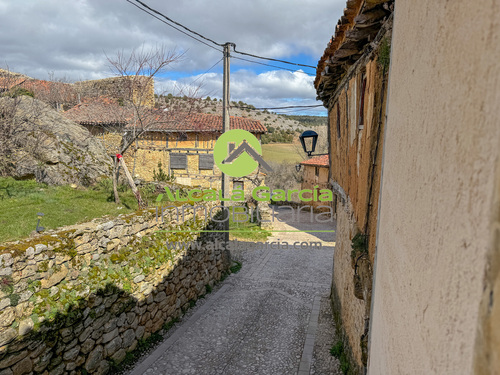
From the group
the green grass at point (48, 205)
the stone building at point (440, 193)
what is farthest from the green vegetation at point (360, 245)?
the green grass at point (48, 205)

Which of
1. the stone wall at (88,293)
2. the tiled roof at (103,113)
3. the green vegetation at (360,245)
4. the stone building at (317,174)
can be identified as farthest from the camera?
the stone building at (317,174)

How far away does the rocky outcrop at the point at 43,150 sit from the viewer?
7.50 meters

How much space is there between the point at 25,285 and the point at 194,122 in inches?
491

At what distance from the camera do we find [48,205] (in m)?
6.12

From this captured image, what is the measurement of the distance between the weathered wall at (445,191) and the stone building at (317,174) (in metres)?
16.2

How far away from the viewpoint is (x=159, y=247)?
616 centimetres

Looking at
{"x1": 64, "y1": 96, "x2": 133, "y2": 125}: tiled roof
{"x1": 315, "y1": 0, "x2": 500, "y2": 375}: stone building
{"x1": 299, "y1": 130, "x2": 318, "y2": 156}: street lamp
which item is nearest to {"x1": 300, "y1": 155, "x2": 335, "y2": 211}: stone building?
{"x1": 299, "y1": 130, "x2": 318, "y2": 156}: street lamp

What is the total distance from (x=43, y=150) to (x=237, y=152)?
777cm

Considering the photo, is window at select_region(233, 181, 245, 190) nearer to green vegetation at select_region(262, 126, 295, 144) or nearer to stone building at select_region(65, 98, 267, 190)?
stone building at select_region(65, 98, 267, 190)

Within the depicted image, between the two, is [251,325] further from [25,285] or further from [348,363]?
[25,285]

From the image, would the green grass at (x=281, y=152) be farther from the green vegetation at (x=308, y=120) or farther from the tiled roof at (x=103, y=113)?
the tiled roof at (x=103, y=113)

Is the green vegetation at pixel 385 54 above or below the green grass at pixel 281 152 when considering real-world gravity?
above

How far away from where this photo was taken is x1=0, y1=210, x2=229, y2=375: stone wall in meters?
3.68

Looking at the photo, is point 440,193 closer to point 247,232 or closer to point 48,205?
point 48,205
